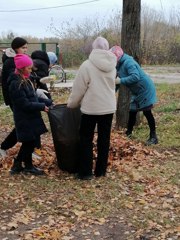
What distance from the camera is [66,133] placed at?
5438mm

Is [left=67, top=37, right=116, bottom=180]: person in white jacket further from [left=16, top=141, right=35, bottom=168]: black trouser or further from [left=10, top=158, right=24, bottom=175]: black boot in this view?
[left=10, top=158, right=24, bottom=175]: black boot

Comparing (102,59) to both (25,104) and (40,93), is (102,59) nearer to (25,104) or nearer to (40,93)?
(25,104)

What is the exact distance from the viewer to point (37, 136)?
17.8 feet

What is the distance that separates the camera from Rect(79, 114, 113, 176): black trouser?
17.2ft

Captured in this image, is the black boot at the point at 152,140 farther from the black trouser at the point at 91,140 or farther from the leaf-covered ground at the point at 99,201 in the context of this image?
the black trouser at the point at 91,140

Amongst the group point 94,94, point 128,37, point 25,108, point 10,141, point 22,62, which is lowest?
point 10,141

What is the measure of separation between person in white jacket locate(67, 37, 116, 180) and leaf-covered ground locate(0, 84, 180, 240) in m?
0.49

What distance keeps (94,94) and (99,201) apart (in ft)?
3.87

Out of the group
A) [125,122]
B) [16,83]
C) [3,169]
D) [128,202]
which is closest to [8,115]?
[125,122]

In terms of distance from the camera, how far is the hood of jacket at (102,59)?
5066mm

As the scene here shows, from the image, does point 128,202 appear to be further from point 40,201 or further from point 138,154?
point 138,154

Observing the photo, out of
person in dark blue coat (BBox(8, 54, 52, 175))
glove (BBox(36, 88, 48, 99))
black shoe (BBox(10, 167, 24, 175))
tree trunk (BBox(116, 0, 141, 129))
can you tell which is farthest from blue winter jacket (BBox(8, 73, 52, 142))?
tree trunk (BBox(116, 0, 141, 129))

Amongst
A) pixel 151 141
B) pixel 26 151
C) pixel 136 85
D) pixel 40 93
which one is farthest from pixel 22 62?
pixel 151 141

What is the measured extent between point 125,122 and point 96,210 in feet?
12.1
